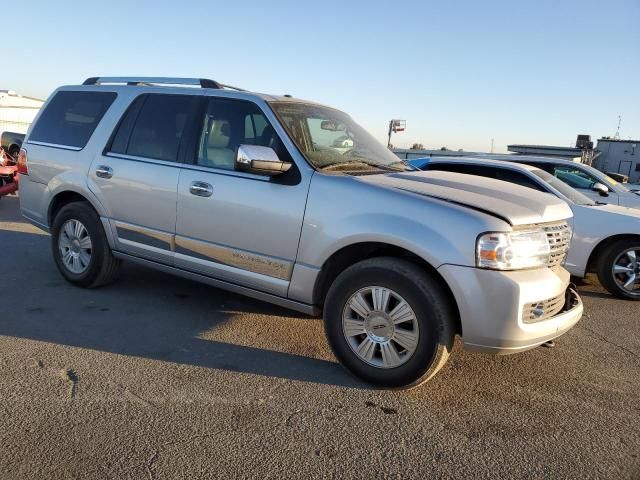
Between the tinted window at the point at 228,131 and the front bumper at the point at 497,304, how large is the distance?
1.81 meters

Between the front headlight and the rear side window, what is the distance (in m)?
3.78

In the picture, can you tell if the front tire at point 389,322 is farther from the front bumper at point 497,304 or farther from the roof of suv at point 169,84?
the roof of suv at point 169,84

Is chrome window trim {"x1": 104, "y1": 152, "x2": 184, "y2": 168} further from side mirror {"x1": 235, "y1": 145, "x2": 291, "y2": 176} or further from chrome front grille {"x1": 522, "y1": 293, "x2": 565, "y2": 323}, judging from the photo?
chrome front grille {"x1": 522, "y1": 293, "x2": 565, "y2": 323}

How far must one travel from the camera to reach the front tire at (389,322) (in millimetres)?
3207

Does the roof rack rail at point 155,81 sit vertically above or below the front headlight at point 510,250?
above

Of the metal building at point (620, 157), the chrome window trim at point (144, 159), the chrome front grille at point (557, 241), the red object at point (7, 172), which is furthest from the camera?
the metal building at point (620, 157)

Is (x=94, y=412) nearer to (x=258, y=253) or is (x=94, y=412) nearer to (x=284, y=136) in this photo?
(x=258, y=253)

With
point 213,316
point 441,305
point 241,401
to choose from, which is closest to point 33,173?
point 213,316

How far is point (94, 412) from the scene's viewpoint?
299cm

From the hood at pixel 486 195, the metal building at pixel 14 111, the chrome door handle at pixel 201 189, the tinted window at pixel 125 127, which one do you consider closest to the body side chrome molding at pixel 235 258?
the chrome door handle at pixel 201 189

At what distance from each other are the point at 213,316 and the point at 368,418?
2.01m

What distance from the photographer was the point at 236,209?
396cm

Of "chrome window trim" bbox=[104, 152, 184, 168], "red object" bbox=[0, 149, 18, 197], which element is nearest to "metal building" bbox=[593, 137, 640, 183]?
"red object" bbox=[0, 149, 18, 197]

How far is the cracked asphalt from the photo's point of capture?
263cm
